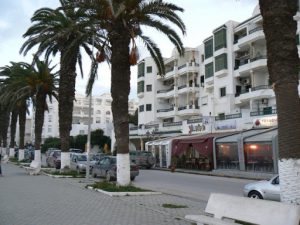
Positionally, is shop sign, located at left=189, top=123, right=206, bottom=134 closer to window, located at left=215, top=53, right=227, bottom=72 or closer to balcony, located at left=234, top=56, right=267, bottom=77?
balcony, located at left=234, top=56, right=267, bottom=77

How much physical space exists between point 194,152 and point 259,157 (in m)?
13.8

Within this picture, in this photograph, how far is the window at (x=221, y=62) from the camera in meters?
54.3

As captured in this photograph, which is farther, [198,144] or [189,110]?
[189,110]

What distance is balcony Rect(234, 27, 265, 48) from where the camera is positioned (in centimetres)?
4794

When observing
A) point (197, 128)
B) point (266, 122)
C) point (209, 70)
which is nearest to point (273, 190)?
point (266, 122)

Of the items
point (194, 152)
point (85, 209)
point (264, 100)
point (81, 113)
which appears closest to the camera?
point (85, 209)

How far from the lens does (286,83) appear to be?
29.2 ft

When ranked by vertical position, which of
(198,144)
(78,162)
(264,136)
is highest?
(264,136)

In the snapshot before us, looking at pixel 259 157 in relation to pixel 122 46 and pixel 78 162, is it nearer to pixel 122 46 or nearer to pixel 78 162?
pixel 78 162

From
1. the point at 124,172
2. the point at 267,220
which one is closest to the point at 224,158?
the point at 124,172

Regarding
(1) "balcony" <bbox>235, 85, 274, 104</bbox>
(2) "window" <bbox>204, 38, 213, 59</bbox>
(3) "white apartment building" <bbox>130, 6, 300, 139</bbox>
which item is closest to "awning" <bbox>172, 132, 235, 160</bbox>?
(3) "white apartment building" <bbox>130, 6, 300, 139</bbox>

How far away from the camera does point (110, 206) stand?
13.9 metres

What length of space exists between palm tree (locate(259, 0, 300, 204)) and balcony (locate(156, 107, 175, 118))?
59019 mm

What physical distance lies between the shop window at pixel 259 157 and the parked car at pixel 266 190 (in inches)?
654
